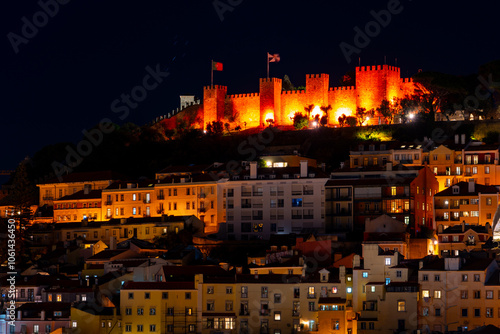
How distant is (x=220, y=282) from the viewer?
5541 centimetres

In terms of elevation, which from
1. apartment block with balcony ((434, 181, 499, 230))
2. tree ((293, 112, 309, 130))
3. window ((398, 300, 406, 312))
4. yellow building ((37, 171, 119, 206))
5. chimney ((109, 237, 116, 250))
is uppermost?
tree ((293, 112, 309, 130))

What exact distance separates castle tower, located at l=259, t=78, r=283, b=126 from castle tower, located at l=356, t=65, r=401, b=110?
7.00m

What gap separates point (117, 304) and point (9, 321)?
5.00 metres

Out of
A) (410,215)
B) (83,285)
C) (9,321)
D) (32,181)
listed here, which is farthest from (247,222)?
(32,181)

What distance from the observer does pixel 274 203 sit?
7156 centimetres

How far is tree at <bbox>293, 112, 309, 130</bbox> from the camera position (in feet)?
311

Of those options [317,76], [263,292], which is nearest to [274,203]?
[263,292]

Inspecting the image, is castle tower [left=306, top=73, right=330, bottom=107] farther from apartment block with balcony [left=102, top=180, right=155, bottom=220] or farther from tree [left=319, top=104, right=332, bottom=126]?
apartment block with balcony [left=102, top=180, right=155, bottom=220]

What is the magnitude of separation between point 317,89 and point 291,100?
8.63 feet

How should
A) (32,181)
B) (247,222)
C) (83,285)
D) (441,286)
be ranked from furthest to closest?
(32,181)
(247,222)
(83,285)
(441,286)

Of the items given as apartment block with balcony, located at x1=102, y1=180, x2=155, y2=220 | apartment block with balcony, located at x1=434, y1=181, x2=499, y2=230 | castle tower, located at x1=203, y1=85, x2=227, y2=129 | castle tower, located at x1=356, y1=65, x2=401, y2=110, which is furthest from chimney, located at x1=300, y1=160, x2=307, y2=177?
castle tower, located at x1=203, y1=85, x2=227, y2=129

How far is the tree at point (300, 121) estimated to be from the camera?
9481 cm

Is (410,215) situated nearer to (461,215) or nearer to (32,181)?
(461,215)

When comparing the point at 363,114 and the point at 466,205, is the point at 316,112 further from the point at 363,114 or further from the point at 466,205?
the point at 466,205
